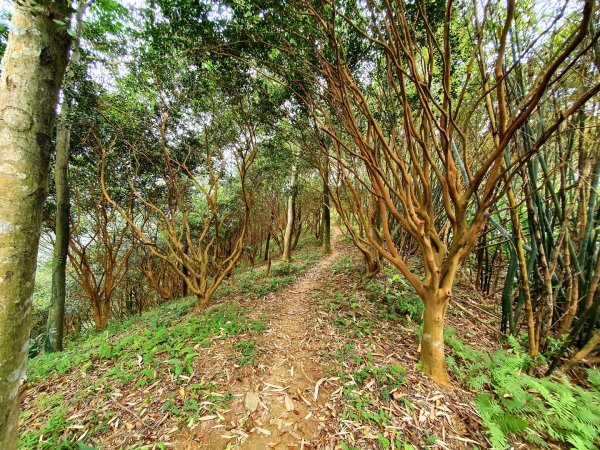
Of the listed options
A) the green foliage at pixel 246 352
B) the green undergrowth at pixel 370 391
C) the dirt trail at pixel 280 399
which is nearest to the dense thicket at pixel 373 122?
the green undergrowth at pixel 370 391

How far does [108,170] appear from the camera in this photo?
5902mm

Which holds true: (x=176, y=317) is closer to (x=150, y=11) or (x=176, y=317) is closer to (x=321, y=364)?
(x=321, y=364)

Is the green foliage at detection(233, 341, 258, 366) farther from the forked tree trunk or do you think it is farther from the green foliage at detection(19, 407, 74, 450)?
the forked tree trunk

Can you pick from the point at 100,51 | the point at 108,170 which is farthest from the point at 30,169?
the point at 108,170

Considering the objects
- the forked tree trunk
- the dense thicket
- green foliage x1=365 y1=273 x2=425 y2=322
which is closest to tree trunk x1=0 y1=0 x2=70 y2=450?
the dense thicket

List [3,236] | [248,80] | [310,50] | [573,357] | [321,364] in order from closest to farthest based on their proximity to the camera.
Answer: [3,236]
[573,357]
[321,364]
[310,50]
[248,80]

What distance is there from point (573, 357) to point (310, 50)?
195 inches

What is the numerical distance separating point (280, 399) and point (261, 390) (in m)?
0.23

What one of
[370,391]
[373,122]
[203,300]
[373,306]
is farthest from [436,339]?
[203,300]

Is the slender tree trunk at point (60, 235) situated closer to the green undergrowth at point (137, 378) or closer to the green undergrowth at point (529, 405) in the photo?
the green undergrowth at point (137, 378)

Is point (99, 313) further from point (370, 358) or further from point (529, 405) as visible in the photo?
point (529, 405)

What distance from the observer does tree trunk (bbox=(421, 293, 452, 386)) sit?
2.36m

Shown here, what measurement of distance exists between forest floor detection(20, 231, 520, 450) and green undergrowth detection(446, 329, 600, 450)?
0.56 ft

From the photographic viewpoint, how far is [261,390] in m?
2.39
